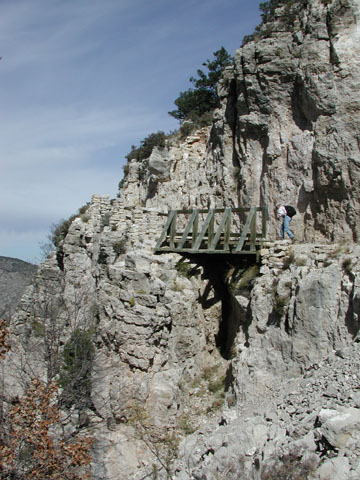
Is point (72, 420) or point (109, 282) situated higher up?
point (109, 282)

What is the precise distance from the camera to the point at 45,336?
53.9 ft

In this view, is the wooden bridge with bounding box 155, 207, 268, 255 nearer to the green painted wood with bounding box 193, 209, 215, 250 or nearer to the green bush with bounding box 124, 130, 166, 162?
the green painted wood with bounding box 193, 209, 215, 250

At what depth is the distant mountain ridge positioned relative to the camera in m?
25.9

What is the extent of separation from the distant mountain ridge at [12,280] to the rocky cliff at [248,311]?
774 centimetres

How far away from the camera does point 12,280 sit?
2939cm

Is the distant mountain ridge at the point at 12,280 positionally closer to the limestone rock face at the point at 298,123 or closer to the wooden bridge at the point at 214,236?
the wooden bridge at the point at 214,236

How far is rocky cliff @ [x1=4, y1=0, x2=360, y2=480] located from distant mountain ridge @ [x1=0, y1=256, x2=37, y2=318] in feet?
25.4

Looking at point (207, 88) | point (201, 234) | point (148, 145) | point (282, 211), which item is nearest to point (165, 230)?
point (201, 234)

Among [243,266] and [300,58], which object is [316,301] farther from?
[300,58]

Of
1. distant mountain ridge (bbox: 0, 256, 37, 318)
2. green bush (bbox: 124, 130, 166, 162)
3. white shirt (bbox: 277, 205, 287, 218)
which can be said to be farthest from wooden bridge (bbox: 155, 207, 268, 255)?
distant mountain ridge (bbox: 0, 256, 37, 318)

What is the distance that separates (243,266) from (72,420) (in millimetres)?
6596

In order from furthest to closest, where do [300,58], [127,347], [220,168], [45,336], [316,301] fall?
1. [220,168]
2. [45,336]
3. [300,58]
4. [127,347]
5. [316,301]

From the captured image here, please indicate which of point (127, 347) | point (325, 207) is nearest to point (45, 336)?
point (127, 347)

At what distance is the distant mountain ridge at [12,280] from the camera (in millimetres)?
25906
